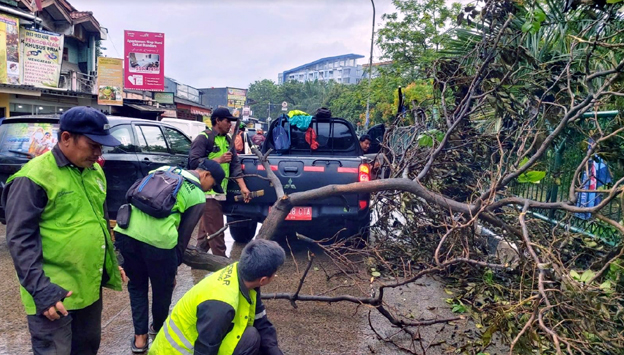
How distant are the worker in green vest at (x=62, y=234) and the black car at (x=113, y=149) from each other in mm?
3707

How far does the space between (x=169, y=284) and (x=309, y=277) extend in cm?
225

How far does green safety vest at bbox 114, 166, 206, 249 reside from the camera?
3.06 m

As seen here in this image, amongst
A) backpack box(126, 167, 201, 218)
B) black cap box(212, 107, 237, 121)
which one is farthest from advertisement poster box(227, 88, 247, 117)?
backpack box(126, 167, 201, 218)

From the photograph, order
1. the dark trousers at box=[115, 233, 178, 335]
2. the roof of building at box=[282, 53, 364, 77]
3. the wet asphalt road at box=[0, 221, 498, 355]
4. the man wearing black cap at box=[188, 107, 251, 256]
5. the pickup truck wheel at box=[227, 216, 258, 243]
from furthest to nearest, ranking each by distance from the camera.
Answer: the roof of building at box=[282, 53, 364, 77] < the pickup truck wheel at box=[227, 216, 258, 243] < the man wearing black cap at box=[188, 107, 251, 256] < the wet asphalt road at box=[0, 221, 498, 355] < the dark trousers at box=[115, 233, 178, 335]

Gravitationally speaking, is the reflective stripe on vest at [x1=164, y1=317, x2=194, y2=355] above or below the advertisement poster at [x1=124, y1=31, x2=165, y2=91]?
below

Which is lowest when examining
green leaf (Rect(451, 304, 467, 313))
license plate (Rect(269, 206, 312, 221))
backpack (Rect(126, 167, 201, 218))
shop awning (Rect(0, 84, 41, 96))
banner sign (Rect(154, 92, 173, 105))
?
green leaf (Rect(451, 304, 467, 313))

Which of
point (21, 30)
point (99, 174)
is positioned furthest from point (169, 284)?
point (21, 30)

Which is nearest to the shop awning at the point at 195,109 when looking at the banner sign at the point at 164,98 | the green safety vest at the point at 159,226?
the banner sign at the point at 164,98

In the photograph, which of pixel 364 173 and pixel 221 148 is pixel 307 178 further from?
pixel 221 148

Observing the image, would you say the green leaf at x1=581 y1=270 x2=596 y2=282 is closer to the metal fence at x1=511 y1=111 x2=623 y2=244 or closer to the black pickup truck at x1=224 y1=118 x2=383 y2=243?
the metal fence at x1=511 y1=111 x2=623 y2=244

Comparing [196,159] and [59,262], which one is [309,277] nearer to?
[196,159]

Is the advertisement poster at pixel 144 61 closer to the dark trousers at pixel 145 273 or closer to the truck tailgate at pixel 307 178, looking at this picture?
the truck tailgate at pixel 307 178

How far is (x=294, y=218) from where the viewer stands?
5602mm

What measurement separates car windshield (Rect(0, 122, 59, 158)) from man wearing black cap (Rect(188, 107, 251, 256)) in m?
2.25
